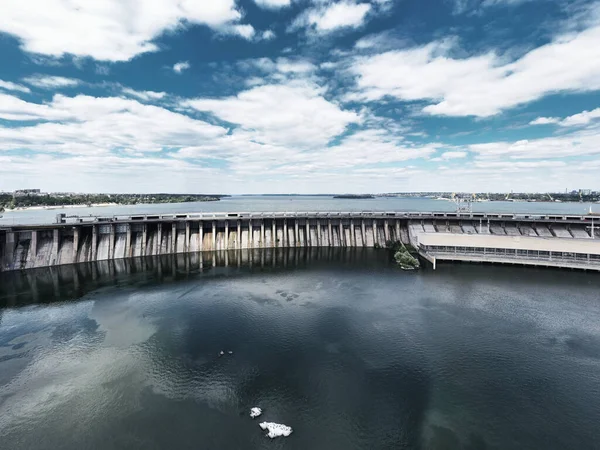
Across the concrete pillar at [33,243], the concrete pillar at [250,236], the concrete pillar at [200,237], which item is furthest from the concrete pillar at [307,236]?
the concrete pillar at [33,243]

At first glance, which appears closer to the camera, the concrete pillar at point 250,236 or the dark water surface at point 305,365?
the dark water surface at point 305,365

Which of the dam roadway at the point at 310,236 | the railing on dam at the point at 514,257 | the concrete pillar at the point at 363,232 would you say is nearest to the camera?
the railing on dam at the point at 514,257

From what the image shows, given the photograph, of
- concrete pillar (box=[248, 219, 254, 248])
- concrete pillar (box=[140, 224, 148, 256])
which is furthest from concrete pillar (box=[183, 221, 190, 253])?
concrete pillar (box=[248, 219, 254, 248])

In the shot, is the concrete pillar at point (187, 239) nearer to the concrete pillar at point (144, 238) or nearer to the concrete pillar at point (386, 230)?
the concrete pillar at point (144, 238)

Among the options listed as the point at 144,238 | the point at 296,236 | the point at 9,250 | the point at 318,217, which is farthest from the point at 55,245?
the point at 318,217

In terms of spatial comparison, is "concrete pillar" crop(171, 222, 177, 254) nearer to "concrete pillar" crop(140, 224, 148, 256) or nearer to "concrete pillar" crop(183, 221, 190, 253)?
"concrete pillar" crop(183, 221, 190, 253)

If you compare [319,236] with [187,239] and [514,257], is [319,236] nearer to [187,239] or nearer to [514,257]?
[187,239]
